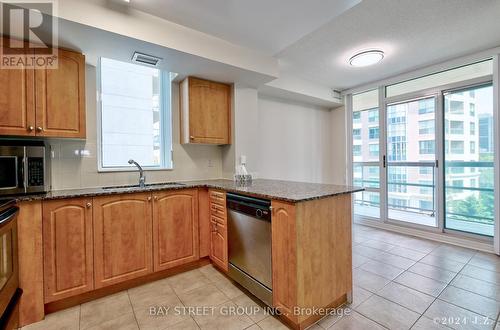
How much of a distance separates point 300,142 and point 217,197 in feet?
8.08

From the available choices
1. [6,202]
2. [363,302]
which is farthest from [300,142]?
[6,202]

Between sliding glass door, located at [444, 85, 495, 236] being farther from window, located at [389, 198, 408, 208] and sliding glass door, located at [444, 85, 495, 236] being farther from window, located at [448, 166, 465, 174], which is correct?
window, located at [389, 198, 408, 208]

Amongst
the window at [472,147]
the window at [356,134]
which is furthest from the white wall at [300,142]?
the window at [472,147]

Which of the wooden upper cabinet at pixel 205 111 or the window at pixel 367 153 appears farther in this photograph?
the window at pixel 367 153

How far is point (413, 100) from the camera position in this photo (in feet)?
12.0

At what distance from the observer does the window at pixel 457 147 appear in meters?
3.23

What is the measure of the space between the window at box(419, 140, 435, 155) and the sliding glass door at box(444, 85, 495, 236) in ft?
0.58

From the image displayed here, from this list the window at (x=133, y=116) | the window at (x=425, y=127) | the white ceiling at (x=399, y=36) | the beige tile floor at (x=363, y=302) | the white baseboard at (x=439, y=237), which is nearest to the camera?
the beige tile floor at (x=363, y=302)

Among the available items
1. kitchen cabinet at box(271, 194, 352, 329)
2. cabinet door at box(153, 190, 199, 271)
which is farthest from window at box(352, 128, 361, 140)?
cabinet door at box(153, 190, 199, 271)

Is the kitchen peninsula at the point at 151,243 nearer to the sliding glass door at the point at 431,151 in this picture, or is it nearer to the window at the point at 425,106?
the sliding glass door at the point at 431,151

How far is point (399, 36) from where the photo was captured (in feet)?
8.32

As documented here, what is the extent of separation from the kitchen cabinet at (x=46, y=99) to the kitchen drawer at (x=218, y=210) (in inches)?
55.6

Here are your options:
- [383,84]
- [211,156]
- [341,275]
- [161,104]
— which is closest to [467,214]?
[383,84]

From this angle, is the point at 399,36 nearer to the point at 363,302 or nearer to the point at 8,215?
the point at 363,302
